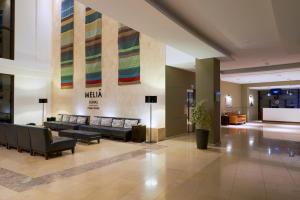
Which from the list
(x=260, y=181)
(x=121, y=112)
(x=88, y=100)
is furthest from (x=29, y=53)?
(x=260, y=181)

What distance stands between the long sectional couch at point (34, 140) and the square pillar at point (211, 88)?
15.4 feet

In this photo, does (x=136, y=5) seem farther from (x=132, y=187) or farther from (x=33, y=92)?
(x=33, y=92)

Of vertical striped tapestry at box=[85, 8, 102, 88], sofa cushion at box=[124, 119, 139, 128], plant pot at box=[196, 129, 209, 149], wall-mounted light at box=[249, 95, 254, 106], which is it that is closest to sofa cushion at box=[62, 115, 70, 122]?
vertical striped tapestry at box=[85, 8, 102, 88]

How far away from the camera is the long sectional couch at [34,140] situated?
584cm

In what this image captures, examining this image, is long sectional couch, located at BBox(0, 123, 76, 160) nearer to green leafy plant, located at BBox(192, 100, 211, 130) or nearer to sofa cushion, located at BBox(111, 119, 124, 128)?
sofa cushion, located at BBox(111, 119, 124, 128)

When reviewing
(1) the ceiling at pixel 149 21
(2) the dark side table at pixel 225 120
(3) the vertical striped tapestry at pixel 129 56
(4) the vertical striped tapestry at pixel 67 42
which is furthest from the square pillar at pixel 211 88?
(4) the vertical striped tapestry at pixel 67 42

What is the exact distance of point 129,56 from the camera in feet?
32.6

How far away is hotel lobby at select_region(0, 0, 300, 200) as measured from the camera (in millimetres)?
4070

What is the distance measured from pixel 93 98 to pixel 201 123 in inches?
246

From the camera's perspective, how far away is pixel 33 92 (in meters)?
12.5

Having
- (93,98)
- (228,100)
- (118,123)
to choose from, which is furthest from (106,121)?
(228,100)

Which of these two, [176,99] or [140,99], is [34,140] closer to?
[140,99]

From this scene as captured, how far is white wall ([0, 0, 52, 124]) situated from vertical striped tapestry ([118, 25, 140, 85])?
16.0 feet

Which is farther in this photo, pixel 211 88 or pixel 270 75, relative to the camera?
pixel 270 75
